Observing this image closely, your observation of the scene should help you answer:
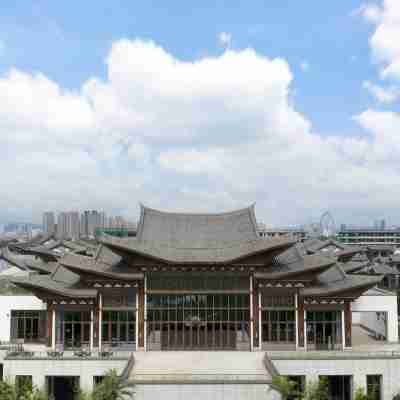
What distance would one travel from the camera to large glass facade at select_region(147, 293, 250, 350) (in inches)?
1558

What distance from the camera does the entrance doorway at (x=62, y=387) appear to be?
117 ft

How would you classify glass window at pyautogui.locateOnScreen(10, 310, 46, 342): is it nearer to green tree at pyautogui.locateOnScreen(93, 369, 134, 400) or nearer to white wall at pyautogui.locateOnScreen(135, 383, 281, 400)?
green tree at pyautogui.locateOnScreen(93, 369, 134, 400)

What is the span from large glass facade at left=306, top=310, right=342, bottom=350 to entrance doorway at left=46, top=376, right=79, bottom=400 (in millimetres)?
17407

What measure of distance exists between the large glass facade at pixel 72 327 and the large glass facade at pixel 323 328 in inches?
656

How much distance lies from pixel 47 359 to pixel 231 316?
13.4m

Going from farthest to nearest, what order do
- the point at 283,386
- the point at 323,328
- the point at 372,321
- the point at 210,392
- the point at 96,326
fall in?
the point at 372,321 → the point at 323,328 → the point at 96,326 → the point at 210,392 → the point at 283,386

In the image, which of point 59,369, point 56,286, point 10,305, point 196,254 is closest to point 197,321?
point 196,254

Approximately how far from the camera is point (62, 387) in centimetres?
3691

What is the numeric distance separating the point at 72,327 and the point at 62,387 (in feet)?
15.0

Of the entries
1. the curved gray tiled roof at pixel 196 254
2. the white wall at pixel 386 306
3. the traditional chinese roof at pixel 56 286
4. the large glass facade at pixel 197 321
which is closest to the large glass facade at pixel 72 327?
the traditional chinese roof at pixel 56 286

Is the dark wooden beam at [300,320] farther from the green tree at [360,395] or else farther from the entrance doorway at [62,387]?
the entrance doorway at [62,387]

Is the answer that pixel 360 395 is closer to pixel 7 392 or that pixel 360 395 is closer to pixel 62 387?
pixel 62 387

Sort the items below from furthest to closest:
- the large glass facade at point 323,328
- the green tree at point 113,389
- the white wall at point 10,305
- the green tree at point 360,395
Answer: the white wall at point 10,305
the large glass facade at point 323,328
the green tree at point 360,395
the green tree at point 113,389

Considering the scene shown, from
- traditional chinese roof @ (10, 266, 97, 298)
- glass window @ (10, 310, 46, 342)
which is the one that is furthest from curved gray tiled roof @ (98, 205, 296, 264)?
glass window @ (10, 310, 46, 342)
